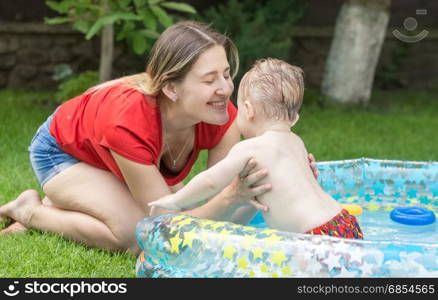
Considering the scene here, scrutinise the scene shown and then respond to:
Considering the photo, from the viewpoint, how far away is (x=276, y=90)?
283 cm

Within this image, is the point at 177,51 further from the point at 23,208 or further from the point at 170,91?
the point at 23,208

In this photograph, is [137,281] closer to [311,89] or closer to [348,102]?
[348,102]

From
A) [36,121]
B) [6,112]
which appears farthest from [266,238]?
[6,112]

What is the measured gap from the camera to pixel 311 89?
9.06 metres

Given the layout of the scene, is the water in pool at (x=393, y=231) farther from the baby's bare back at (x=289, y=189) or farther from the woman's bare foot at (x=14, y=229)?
the woman's bare foot at (x=14, y=229)

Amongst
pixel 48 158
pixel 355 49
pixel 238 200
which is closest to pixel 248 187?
pixel 238 200

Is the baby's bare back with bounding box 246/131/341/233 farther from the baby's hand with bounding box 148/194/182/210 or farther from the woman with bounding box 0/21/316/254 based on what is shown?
the baby's hand with bounding box 148/194/182/210

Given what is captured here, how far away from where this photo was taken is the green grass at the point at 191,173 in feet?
10.2

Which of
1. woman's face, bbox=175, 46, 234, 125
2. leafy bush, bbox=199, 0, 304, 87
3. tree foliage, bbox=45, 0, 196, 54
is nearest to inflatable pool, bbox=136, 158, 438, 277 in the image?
woman's face, bbox=175, 46, 234, 125

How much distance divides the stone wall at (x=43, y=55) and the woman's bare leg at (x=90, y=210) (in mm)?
4915

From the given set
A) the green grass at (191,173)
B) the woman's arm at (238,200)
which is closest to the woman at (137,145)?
the woman's arm at (238,200)

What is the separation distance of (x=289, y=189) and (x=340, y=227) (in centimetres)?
24

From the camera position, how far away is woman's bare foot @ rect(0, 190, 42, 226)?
3.62 metres

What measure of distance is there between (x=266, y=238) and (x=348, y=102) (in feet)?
18.2
